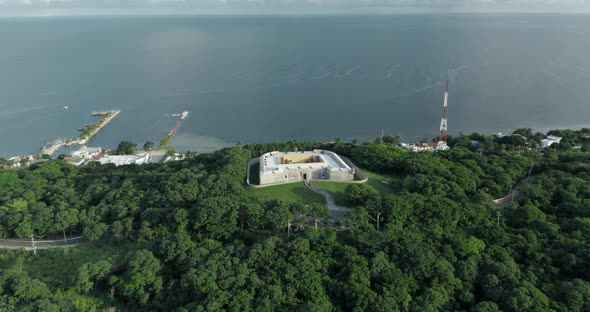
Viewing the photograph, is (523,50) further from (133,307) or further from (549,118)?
(133,307)

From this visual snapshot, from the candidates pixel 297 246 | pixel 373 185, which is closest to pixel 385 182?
pixel 373 185

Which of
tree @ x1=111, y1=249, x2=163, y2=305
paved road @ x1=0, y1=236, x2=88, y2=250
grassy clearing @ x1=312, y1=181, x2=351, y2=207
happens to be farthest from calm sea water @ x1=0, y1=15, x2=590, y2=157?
tree @ x1=111, y1=249, x2=163, y2=305

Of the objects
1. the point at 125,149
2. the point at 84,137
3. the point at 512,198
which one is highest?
the point at 512,198

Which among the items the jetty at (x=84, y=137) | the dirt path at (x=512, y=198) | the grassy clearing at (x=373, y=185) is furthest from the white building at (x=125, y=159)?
the dirt path at (x=512, y=198)

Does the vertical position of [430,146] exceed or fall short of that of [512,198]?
it falls short

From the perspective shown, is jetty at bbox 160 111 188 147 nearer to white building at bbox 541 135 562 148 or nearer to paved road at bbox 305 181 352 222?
paved road at bbox 305 181 352 222

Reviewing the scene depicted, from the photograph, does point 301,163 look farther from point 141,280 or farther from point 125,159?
point 125,159
